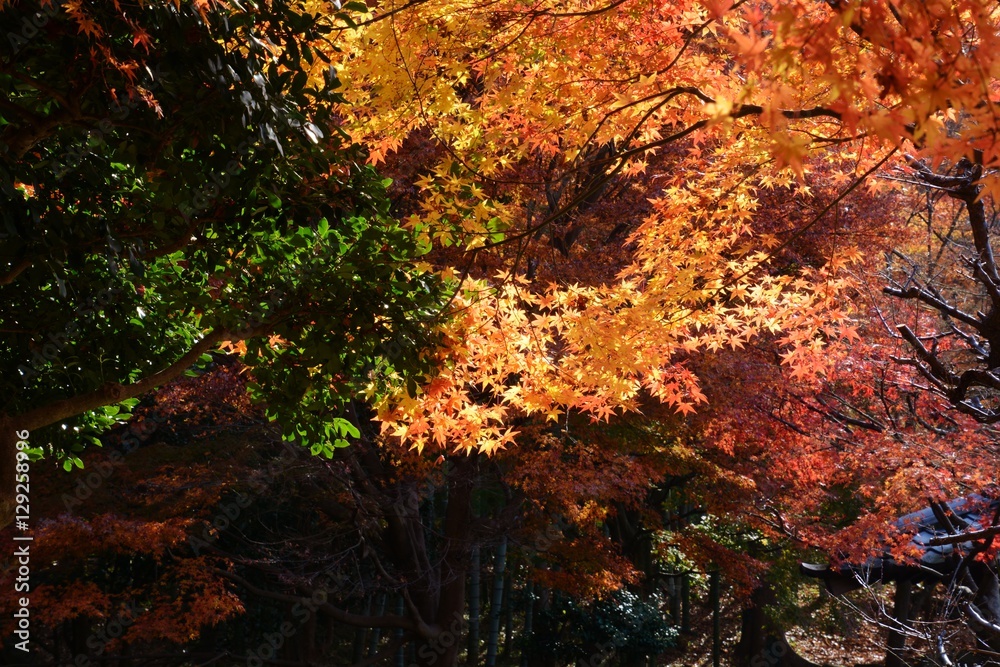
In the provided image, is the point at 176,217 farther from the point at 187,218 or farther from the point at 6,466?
the point at 6,466

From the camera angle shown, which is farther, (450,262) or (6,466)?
(450,262)

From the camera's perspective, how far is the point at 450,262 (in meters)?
7.32

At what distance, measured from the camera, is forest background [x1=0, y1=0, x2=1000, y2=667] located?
9.34 ft

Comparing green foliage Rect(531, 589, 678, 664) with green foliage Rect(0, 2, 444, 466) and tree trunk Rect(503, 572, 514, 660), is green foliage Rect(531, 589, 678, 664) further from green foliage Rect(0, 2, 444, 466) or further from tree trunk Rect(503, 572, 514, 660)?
green foliage Rect(0, 2, 444, 466)

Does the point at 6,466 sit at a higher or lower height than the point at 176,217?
lower

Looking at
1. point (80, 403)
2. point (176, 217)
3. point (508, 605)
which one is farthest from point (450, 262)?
point (508, 605)

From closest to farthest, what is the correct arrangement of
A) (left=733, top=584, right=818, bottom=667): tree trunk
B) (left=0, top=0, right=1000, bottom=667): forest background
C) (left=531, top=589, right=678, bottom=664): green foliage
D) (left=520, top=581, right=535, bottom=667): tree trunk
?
(left=0, top=0, right=1000, bottom=667): forest background, (left=531, top=589, right=678, bottom=664): green foliage, (left=520, top=581, right=535, bottom=667): tree trunk, (left=733, top=584, right=818, bottom=667): tree trunk

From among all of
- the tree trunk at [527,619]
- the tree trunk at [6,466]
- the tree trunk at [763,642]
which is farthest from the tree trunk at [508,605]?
the tree trunk at [6,466]

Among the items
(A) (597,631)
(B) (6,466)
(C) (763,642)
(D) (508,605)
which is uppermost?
(B) (6,466)

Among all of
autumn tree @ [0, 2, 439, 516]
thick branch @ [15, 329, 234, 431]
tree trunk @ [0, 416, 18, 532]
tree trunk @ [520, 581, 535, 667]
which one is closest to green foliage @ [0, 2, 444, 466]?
autumn tree @ [0, 2, 439, 516]

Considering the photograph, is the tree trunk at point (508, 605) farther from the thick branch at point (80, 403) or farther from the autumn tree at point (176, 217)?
the thick branch at point (80, 403)

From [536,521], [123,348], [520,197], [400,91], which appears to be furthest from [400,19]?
[536,521]

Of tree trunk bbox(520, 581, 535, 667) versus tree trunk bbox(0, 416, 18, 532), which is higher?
tree trunk bbox(0, 416, 18, 532)

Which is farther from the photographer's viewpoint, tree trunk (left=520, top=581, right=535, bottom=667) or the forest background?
tree trunk (left=520, top=581, right=535, bottom=667)
